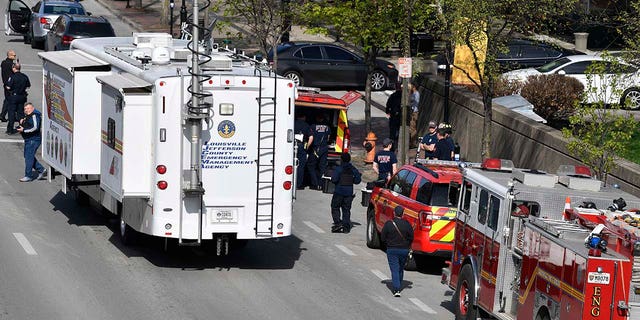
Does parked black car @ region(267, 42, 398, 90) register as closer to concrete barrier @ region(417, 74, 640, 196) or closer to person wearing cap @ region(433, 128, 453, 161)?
concrete barrier @ region(417, 74, 640, 196)

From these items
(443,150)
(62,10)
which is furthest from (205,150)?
(62,10)

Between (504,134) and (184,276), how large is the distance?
38.4ft

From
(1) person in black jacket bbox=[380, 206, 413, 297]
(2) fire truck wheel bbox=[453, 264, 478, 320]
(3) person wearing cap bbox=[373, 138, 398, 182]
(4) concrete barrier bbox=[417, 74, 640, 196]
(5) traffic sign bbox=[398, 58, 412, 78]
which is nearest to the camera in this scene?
(2) fire truck wheel bbox=[453, 264, 478, 320]

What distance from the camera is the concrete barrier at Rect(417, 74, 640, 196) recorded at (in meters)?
23.6

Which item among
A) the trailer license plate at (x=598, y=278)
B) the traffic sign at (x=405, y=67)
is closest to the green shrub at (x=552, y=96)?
the traffic sign at (x=405, y=67)

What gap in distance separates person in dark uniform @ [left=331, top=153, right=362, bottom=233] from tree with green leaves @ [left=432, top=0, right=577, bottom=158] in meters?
3.54

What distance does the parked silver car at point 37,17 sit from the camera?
44.8 meters

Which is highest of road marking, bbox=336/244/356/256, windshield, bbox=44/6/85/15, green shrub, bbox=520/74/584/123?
windshield, bbox=44/6/85/15

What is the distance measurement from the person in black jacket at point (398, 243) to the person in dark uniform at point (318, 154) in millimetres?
9111

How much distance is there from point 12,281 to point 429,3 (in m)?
15.4

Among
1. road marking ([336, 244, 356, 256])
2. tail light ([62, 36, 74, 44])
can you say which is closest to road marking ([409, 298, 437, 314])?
road marking ([336, 244, 356, 256])

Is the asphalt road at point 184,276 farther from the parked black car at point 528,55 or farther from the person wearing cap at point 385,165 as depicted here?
the parked black car at point 528,55

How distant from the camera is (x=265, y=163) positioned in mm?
18953

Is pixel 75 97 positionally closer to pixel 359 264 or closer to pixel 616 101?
pixel 359 264
